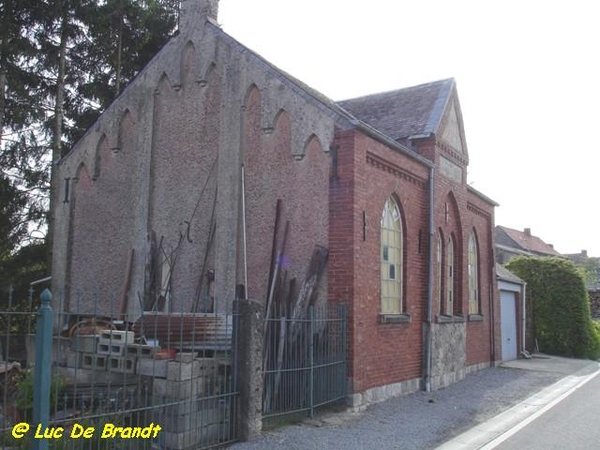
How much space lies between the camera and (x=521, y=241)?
6122cm

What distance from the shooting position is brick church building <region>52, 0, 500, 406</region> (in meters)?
11.6

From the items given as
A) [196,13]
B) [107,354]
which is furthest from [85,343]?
[196,13]

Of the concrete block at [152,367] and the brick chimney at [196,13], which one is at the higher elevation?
the brick chimney at [196,13]

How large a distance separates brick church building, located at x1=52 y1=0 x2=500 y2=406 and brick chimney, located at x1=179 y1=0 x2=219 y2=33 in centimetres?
3

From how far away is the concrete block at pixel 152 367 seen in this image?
26.4 ft

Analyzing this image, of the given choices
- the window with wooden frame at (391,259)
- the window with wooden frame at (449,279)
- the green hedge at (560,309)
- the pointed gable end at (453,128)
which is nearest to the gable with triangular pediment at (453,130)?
the pointed gable end at (453,128)

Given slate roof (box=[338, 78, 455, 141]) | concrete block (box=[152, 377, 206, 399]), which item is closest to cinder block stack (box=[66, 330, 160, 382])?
concrete block (box=[152, 377, 206, 399])

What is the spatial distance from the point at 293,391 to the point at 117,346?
2780 millimetres

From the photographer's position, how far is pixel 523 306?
941 inches

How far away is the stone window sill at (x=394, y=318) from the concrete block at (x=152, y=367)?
517 centimetres

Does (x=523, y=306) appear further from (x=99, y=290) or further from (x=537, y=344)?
(x=99, y=290)

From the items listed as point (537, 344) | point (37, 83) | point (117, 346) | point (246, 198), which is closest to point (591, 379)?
point (537, 344)

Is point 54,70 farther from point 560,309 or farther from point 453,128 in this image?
point 560,309

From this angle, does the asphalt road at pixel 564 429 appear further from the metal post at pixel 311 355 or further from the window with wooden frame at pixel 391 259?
the window with wooden frame at pixel 391 259
